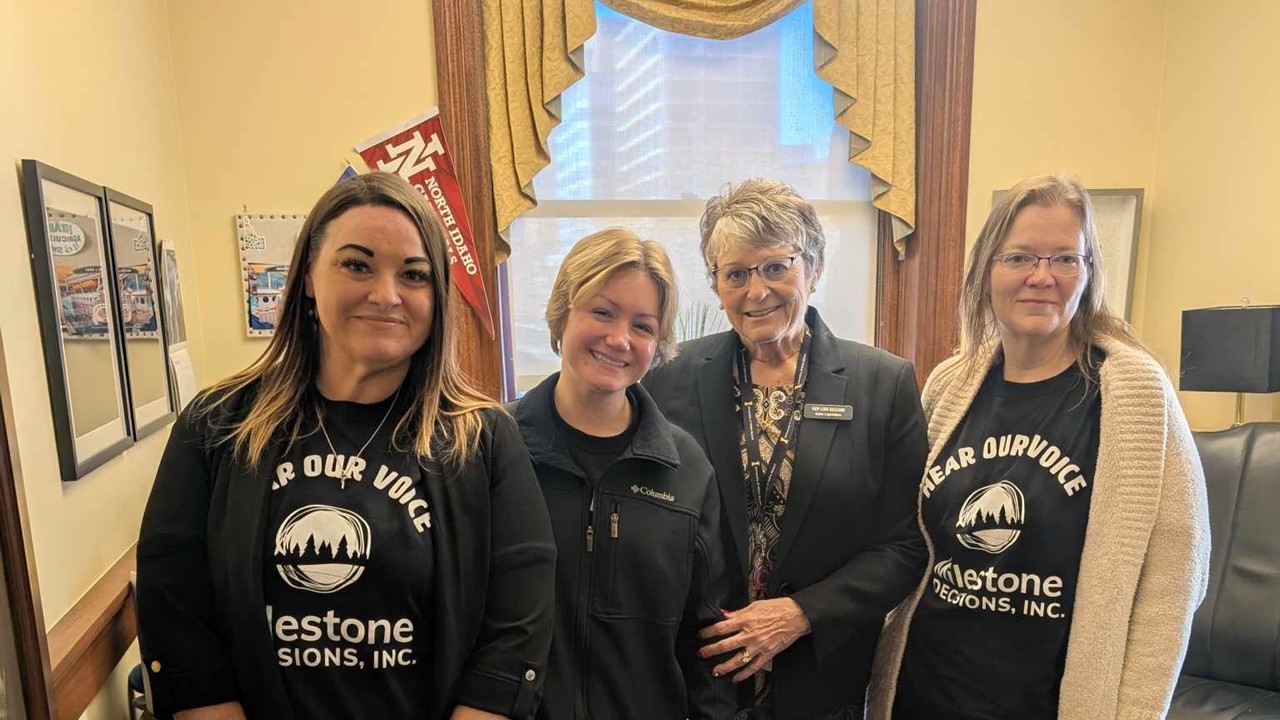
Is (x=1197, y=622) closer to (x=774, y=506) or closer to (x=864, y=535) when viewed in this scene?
(x=864, y=535)

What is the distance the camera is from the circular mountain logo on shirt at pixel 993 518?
1229 millimetres

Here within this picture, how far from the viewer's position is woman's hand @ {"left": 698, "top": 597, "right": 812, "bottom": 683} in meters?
Answer: 1.20

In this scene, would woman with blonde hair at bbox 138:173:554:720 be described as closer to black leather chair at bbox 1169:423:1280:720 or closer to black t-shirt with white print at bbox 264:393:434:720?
black t-shirt with white print at bbox 264:393:434:720

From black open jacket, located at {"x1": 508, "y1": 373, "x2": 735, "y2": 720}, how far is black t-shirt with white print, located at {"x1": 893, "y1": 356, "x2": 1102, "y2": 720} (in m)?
0.51

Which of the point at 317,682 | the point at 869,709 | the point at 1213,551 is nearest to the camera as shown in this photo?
the point at 317,682

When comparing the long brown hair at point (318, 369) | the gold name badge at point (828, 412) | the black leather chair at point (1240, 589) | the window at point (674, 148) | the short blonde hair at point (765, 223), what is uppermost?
the window at point (674, 148)

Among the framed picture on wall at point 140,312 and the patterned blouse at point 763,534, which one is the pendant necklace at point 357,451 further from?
the framed picture on wall at point 140,312

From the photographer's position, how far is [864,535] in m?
1.32

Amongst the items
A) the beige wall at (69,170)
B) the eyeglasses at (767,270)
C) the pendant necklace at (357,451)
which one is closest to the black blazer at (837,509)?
the eyeglasses at (767,270)

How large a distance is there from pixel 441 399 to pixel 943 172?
84.3 inches

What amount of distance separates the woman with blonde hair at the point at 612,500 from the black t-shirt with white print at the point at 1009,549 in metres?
0.51

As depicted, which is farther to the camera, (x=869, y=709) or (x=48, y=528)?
(x=869, y=709)

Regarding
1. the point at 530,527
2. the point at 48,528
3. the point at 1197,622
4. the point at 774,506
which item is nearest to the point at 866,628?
the point at 774,506

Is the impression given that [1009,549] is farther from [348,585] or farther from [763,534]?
[348,585]
